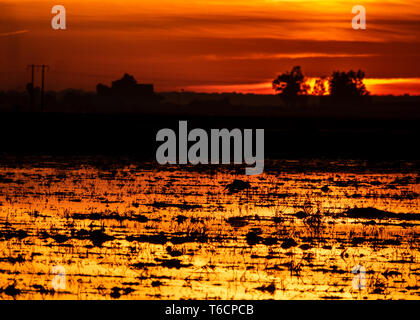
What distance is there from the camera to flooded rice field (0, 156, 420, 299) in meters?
12.5

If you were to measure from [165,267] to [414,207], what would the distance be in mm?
11554

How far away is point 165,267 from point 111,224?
16.6 feet

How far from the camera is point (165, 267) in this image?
1390 cm

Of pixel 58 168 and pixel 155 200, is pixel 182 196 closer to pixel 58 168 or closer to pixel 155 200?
pixel 155 200

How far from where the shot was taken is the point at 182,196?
993 inches

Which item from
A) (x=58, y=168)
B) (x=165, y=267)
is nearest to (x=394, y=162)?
(x=58, y=168)

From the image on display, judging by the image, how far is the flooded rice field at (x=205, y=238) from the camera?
1253cm

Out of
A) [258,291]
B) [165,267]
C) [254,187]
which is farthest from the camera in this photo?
[254,187]

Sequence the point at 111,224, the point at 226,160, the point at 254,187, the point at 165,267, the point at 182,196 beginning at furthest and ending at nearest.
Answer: the point at 226,160
the point at 254,187
the point at 182,196
the point at 111,224
the point at 165,267

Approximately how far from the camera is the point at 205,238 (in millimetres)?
16953
